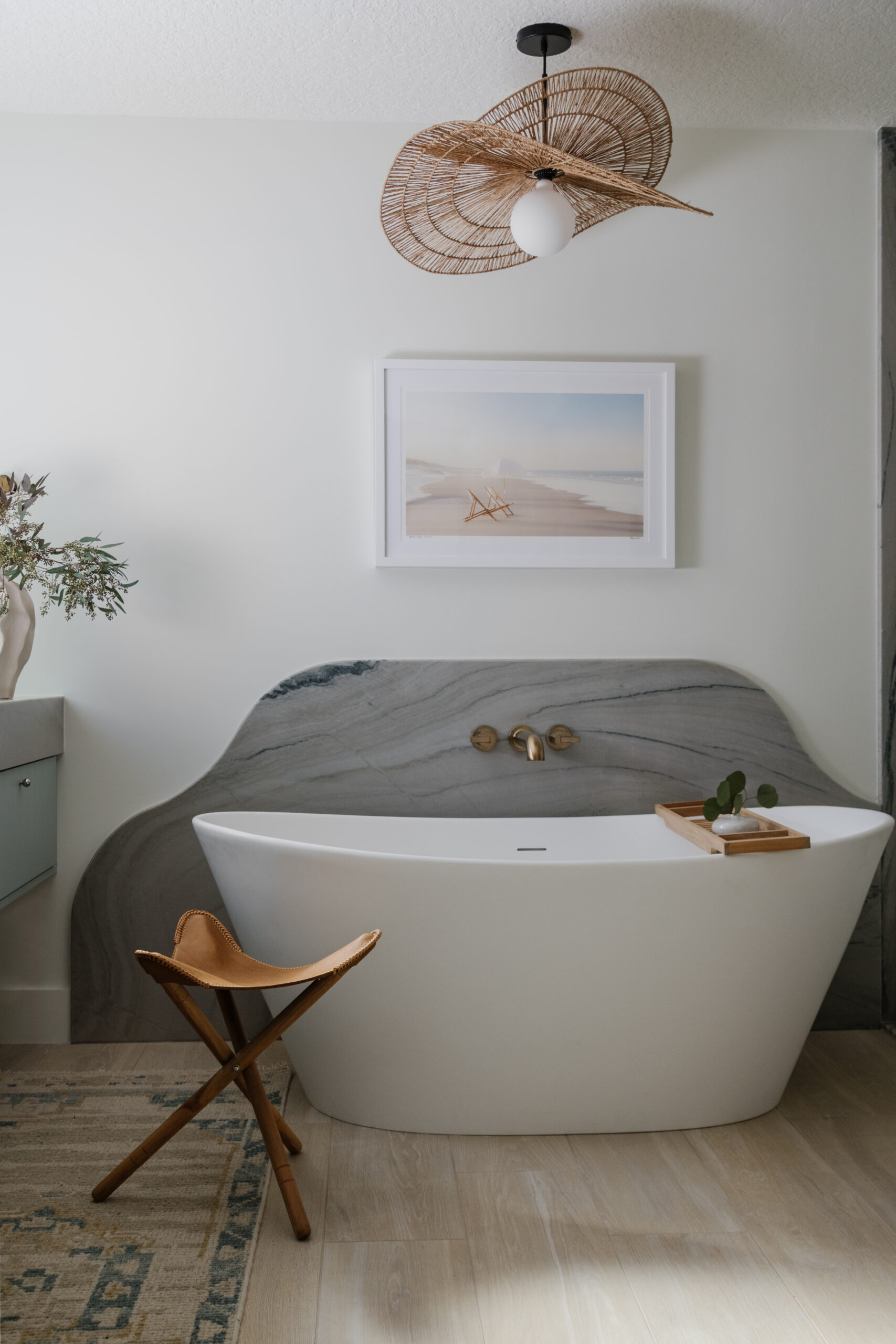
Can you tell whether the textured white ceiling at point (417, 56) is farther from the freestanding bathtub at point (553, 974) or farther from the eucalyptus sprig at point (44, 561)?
the freestanding bathtub at point (553, 974)

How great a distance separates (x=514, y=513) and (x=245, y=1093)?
66.5 inches

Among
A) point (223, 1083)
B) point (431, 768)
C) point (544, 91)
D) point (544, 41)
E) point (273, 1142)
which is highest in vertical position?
point (544, 41)

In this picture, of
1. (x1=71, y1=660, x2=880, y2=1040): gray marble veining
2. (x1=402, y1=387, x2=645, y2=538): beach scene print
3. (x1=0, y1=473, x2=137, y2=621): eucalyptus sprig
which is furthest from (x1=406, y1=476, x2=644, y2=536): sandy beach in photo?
(x1=0, y1=473, x2=137, y2=621): eucalyptus sprig

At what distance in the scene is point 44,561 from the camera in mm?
2621

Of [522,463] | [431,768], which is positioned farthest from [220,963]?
[522,463]

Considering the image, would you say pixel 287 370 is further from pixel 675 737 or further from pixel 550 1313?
pixel 550 1313

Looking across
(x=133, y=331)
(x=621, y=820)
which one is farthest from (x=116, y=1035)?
(x=133, y=331)

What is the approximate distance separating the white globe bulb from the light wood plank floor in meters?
2.06

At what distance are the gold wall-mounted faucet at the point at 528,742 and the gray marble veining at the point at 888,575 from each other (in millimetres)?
1072

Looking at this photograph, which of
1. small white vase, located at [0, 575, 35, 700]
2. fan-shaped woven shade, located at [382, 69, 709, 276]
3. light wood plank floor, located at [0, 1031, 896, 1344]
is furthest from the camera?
small white vase, located at [0, 575, 35, 700]

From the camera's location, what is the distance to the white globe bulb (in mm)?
2221

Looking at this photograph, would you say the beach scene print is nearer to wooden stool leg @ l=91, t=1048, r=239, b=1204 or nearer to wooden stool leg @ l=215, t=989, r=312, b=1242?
wooden stool leg @ l=215, t=989, r=312, b=1242

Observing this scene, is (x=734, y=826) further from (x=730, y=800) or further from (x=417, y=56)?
(x=417, y=56)

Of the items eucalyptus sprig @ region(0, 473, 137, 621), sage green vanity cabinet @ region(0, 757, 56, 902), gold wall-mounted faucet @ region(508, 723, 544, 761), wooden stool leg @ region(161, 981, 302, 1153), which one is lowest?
wooden stool leg @ region(161, 981, 302, 1153)
